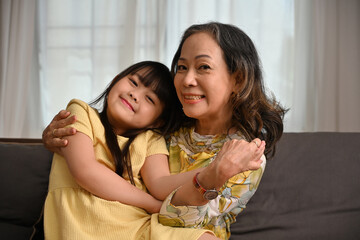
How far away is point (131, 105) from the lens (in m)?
1.60

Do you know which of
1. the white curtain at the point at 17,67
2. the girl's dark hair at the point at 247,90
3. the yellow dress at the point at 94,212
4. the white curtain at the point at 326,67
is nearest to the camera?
the yellow dress at the point at 94,212

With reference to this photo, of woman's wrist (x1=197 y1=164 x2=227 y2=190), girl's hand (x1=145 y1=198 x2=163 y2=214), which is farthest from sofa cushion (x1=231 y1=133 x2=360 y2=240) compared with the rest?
woman's wrist (x1=197 y1=164 x2=227 y2=190)

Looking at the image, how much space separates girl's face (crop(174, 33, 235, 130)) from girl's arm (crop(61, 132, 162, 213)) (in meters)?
0.35

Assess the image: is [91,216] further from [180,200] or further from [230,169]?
[230,169]

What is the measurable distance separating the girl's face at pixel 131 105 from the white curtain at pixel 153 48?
7.40 ft

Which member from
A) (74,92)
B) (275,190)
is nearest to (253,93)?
(275,190)

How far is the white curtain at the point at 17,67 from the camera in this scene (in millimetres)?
4066

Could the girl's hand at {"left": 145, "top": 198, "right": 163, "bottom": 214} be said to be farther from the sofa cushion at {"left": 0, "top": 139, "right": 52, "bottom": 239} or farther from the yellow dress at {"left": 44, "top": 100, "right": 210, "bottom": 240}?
the sofa cushion at {"left": 0, "top": 139, "right": 52, "bottom": 239}

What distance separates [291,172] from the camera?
169cm

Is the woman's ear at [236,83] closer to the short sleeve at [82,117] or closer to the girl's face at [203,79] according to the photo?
the girl's face at [203,79]

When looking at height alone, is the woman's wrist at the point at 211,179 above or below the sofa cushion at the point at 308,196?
above

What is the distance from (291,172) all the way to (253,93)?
0.38 meters

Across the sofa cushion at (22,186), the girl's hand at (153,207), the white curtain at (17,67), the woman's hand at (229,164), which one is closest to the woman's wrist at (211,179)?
the woman's hand at (229,164)

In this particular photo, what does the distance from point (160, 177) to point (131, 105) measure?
12.3 inches
